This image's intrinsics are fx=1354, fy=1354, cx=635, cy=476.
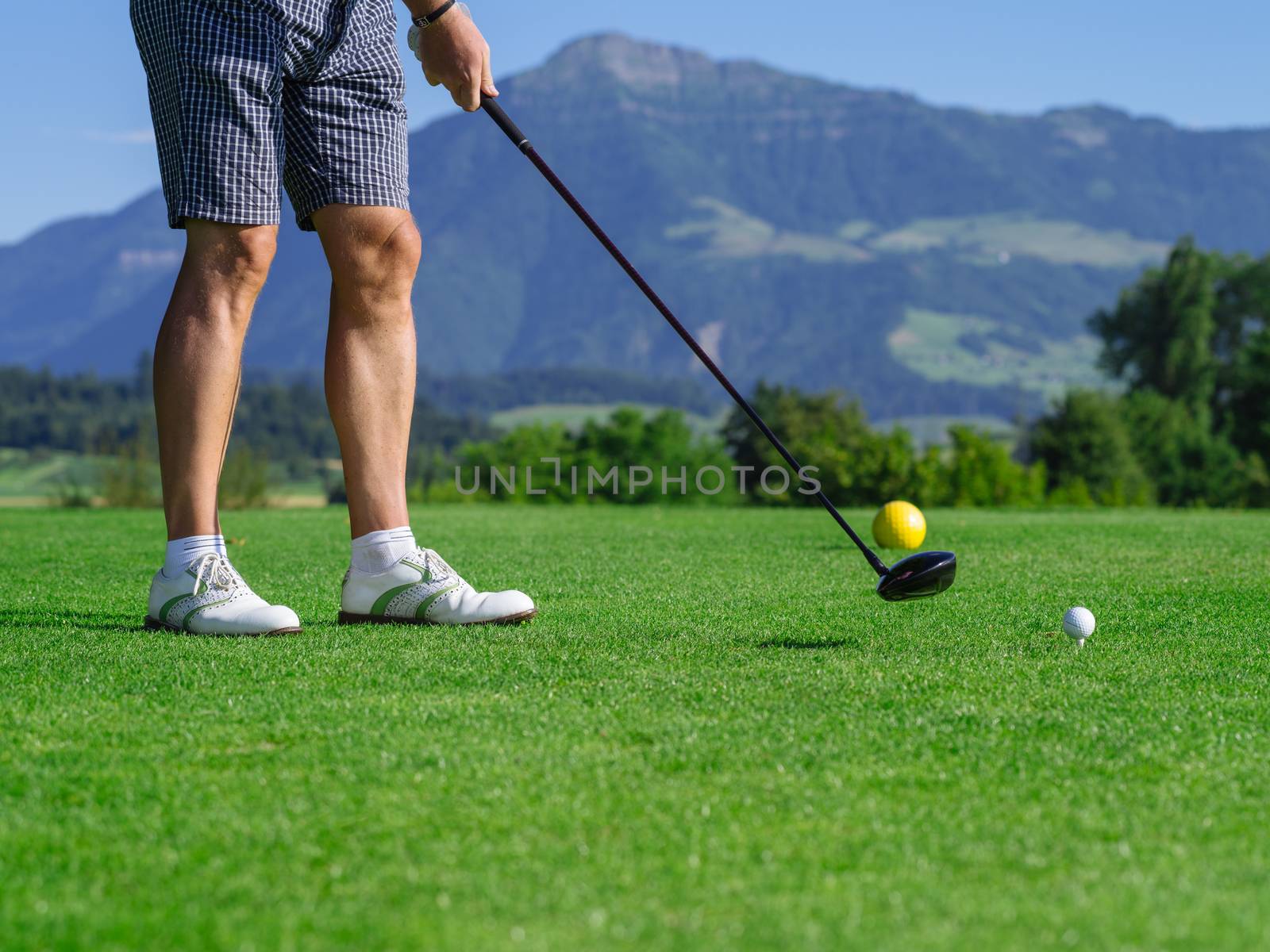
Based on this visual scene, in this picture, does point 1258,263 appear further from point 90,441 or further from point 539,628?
point 539,628

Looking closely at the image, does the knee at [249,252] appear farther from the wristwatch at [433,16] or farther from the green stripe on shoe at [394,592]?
the green stripe on shoe at [394,592]

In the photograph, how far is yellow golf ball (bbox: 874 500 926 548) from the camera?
25.7 ft

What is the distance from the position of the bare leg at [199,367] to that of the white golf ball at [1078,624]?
7.74ft

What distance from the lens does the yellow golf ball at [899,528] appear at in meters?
7.85

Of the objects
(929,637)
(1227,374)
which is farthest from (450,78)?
(1227,374)

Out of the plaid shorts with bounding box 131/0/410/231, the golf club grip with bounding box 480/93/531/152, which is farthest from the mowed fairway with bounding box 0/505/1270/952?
the golf club grip with bounding box 480/93/531/152

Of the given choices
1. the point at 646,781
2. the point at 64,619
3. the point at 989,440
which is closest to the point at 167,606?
the point at 64,619

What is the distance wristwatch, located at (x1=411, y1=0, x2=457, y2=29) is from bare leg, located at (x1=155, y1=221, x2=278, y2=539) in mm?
845

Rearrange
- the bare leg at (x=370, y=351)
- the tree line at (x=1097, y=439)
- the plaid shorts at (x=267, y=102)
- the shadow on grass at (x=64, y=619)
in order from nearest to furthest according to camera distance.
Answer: the plaid shorts at (x=267, y=102)
the shadow on grass at (x=64, y=619)
the bare leg at (x=370, y=351)
the tree line at (x=1097, y=439)

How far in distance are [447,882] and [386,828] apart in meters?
0.25

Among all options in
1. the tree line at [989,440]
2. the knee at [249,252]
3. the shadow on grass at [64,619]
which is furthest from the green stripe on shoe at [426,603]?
the tree line at [989,440]

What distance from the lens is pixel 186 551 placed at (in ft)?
12.4

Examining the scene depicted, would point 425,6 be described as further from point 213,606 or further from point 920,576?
point 920,576

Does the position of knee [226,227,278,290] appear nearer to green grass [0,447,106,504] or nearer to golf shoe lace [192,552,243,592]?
golf shoe lace [192,552,243,592]
